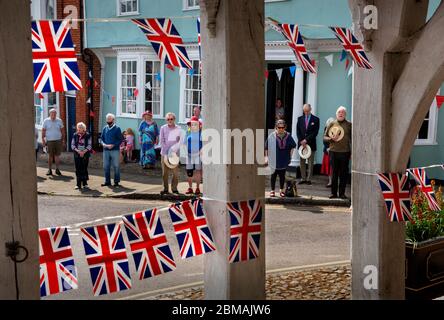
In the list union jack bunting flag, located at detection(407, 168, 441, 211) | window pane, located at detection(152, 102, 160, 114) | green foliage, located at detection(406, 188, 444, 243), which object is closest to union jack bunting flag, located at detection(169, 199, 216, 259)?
green foliage, located at detection(406, 188, 444, 243)

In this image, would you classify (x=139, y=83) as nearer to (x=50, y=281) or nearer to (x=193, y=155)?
(x=193, y=155)

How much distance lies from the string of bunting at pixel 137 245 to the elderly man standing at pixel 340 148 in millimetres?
10109

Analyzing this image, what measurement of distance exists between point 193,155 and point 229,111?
11.0 metres

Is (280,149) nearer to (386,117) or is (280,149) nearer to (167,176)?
(167,176)

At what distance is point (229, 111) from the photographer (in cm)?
438

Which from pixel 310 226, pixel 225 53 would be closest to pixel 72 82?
pixel 225 53

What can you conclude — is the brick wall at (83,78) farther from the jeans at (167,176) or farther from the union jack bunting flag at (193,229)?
the union jack bunting flag at (193,229)

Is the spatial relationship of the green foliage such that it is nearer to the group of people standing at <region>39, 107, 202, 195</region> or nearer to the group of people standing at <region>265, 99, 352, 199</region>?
the group of people standing at <region>265, 99, 352, 199</region>

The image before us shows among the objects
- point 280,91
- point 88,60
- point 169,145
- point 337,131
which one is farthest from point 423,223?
point 88,60

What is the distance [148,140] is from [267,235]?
9402 millimetres

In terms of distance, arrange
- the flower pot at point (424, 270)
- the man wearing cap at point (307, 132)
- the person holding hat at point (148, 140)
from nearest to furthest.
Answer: the flower pot at point (424, 270) → the man wearing cap at point (307, 132) → the person holding hat at point (148, 140)

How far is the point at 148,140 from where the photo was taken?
64.7 ft

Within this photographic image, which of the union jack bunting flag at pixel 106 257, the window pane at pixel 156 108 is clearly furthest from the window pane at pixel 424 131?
the union jack bunting flag at pixel 106 257

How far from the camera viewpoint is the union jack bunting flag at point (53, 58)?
402 centimetres
